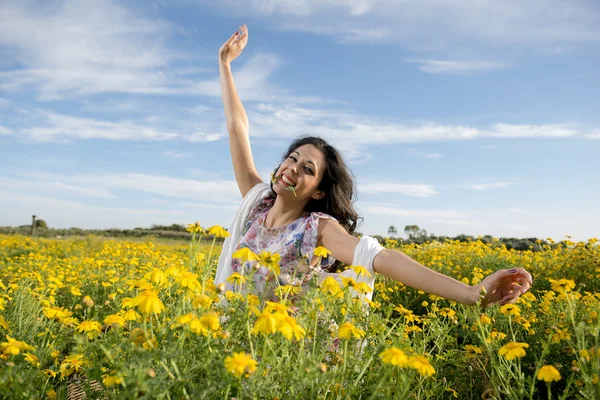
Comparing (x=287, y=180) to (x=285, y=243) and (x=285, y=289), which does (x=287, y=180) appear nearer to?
(x=285, y=243)

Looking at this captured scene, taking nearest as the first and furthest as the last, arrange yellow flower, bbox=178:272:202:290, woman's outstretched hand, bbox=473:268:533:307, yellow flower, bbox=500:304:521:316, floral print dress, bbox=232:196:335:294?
yellow flower, bbox=178:272:202:290 → yellow flower, bbox=500:304:521:316 → woman's outstretched hand, bbox=473:268:533:307 → floral print dress, bbox=232:196:335:294

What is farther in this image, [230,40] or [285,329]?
[230,40]

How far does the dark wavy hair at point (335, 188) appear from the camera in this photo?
11.9 feet

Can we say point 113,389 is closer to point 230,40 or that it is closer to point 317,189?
point 317,189

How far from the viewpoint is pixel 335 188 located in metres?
3.62

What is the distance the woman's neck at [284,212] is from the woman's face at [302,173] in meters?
0.09

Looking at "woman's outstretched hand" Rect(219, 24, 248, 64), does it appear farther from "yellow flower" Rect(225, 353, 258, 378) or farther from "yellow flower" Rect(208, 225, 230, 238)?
"yellow flower" Rect(225, 353, 258, 378)

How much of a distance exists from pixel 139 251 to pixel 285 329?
587 cm

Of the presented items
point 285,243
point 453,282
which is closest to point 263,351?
point 453,282

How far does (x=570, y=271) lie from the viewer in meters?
5.70

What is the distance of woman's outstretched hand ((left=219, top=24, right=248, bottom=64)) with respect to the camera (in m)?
4.54

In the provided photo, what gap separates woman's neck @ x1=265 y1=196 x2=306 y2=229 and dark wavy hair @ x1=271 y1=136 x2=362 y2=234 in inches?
3.8

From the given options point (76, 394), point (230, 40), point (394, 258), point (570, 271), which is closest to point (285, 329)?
point (394, 258)

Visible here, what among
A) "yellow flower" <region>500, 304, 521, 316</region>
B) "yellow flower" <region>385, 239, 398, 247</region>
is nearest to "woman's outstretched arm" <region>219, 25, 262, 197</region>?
"yellow flower" <region>500, 304, 521, 316</region>
